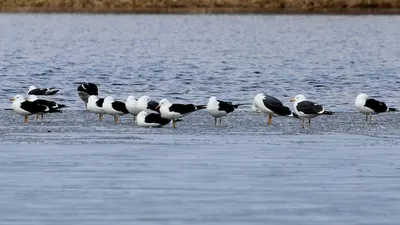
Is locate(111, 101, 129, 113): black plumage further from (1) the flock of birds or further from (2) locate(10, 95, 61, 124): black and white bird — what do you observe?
(2) locate(10, 95, 61, 124): black and white bird

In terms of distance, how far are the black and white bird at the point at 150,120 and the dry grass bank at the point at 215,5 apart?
9338cm

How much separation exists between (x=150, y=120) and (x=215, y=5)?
104574 millimetres

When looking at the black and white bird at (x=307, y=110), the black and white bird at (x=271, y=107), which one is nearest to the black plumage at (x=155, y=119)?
the black and white bird at (x=271, y=107)

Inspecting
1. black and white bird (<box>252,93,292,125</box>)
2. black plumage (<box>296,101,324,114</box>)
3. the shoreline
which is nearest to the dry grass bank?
the shoreline

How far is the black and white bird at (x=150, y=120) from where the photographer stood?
22.2 metres

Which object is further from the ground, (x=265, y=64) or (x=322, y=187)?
(x=322, y=187)

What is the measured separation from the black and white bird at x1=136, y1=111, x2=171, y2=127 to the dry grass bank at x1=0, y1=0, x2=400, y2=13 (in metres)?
93.4

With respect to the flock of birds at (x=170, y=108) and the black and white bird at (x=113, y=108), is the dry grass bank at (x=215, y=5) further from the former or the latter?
the black and white bird at (x=113, y=108)

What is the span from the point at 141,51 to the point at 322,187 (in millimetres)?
49276

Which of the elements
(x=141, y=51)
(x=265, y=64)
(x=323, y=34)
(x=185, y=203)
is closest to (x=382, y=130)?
(x=185, y=203)

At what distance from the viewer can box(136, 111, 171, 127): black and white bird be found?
72.7 feet

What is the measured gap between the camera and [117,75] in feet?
139

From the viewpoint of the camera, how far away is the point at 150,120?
2217 centimetres

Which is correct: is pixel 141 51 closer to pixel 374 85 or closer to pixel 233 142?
pixel 374 85
